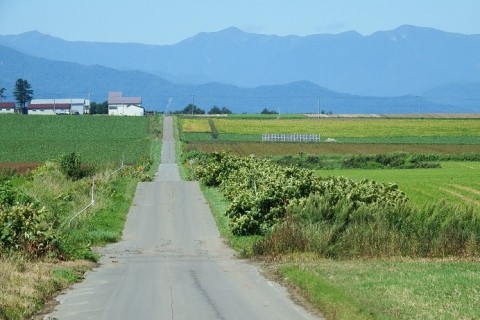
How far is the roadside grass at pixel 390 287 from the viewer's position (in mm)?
13422

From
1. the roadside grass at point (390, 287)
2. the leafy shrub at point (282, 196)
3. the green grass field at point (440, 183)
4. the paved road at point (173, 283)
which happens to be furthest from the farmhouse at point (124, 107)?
the roadside grass at point (390, 287)

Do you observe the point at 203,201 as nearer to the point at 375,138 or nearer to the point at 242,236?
the point at 242,236

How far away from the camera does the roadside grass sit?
528 inches

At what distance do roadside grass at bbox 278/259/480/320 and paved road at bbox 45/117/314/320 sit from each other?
603 mm

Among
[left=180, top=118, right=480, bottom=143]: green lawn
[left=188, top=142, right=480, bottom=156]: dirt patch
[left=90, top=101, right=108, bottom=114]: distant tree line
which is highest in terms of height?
[left=90, top=101, right=108, bottom=114]: distant tree line

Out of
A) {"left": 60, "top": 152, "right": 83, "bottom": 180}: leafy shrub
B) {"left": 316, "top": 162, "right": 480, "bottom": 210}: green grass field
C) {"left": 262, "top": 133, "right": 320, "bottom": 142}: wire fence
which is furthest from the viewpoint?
{"left": 262, "top": 133, "right": 320, "bottom": 142}: wire fence

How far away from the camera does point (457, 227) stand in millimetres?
23250

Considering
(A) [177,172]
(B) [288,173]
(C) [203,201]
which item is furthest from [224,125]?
(B) [288,173]

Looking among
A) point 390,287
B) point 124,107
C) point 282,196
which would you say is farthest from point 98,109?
point 390,287

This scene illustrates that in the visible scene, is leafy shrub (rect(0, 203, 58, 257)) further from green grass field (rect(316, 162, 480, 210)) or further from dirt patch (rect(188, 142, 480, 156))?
dirt patch (rect(188, 142, 480, 156))

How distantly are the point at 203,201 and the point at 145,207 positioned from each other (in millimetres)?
3613

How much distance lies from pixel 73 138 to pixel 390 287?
89072 millimetres

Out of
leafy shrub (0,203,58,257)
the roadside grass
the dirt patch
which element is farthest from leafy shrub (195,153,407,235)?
the dirt patch

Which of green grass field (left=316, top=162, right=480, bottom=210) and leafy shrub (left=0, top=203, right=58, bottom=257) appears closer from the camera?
leafy shrub (left=0, top=203, right=58, bottom=257)
